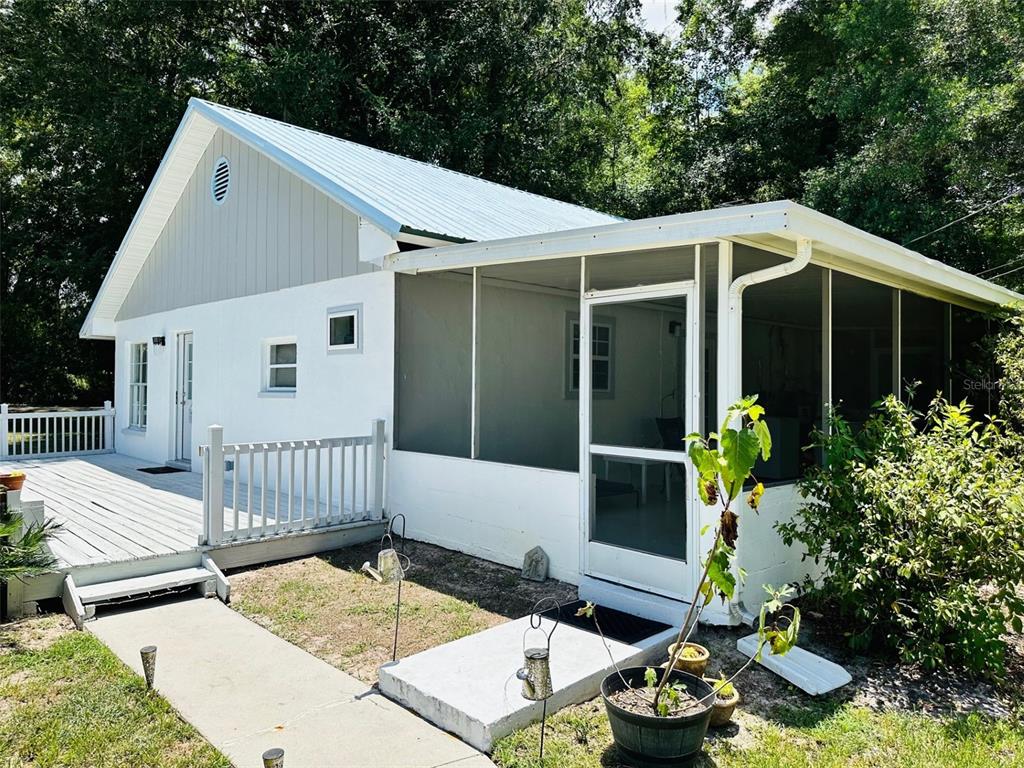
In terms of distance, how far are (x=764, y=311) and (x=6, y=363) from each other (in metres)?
21.4

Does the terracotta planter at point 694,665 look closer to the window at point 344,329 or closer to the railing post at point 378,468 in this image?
the railing post at point 378,468

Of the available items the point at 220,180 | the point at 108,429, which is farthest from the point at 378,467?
the point at 108,429

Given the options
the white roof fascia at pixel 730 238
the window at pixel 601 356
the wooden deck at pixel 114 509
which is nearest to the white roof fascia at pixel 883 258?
the white roof fascia at pixel 730 238

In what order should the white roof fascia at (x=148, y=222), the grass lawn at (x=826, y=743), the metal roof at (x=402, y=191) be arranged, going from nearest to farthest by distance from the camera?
the grass lawn at (x=826, y=743), the metal roof at (x=402, y=191), the white roof fascia at (x=148, y=222)

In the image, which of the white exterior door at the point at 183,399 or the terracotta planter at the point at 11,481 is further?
the white exterior door at the point at 183,399

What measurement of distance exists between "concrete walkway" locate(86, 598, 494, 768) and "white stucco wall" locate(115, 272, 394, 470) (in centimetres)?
291

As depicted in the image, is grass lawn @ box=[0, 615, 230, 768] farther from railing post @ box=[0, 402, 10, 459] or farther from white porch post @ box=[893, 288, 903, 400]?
railing post @ box=[0, 402, 10, 459]

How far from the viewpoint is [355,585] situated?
560 cm

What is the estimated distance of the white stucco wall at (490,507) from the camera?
5551 millimetres

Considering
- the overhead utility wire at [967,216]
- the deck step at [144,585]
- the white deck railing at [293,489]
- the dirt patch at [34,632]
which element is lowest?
the dirt patch at [34,632]

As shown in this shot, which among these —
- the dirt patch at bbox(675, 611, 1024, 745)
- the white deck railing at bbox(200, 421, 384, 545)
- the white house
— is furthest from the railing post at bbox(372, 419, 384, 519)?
the dirt patch at bbox(675, 611, 1024, 745)

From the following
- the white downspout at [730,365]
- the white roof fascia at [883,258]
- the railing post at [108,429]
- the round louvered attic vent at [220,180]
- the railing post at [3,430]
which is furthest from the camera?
the railing post at [108,429]

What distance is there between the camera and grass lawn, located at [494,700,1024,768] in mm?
3111

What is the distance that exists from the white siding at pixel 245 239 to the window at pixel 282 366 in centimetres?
74
